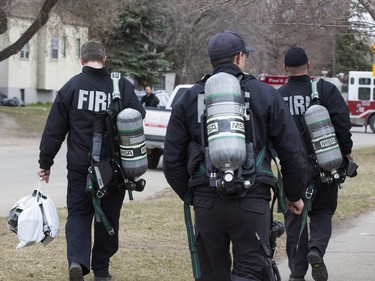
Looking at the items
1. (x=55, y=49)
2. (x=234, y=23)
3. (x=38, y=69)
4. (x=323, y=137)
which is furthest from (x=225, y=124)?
(x=55, y=49)

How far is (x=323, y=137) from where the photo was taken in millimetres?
6719

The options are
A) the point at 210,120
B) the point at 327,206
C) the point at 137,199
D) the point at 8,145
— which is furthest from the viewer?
the point at 8,145

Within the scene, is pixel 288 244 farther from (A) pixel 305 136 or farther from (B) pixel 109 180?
(B) pixel 109 180

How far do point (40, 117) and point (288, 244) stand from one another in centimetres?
3022

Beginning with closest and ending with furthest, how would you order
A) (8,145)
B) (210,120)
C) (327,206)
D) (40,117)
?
1. (210,120)
2. (327,206)
3. (8,145)
4. (40,117)

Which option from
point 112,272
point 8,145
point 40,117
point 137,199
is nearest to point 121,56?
point 40,117

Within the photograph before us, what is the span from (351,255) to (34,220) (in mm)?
3327

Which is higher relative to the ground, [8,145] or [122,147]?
[122,147]

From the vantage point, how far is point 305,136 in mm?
6895

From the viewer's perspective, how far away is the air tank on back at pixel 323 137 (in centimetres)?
669

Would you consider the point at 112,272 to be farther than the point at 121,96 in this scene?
Yes

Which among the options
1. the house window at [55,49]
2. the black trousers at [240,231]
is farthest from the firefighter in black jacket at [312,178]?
the house window at [55,49]

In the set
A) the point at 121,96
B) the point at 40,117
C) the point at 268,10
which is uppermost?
the point at 268,10

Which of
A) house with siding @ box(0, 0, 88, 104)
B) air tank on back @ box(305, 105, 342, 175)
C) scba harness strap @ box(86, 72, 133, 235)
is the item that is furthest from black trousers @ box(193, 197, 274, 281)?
house with siding @ box(0, 0, 88, 104)
